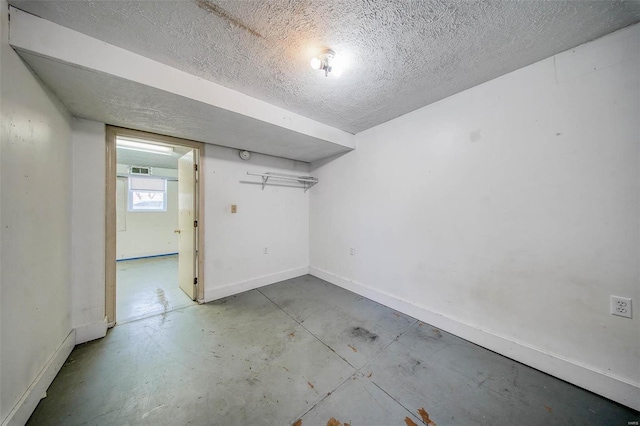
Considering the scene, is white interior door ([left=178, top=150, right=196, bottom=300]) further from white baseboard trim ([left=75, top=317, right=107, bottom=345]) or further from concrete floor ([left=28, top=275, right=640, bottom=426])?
white baseboard trim ([left=75, top=317, right=107, bottom=345])

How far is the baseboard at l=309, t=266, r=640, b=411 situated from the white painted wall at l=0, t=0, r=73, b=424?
9.73 feet

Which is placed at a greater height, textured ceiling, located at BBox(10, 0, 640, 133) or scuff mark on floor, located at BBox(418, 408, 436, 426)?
textured ceiling, located at BBox(10, 0, 640, 133)

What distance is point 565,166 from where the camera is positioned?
150cm

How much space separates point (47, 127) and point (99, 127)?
655 millimetres

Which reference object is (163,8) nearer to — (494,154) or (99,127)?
(99,127)

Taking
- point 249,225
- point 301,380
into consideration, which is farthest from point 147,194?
point 301,380

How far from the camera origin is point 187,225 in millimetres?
2980

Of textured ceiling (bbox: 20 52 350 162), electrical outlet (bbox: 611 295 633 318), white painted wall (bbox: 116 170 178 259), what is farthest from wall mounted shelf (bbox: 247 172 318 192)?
white painted wall (bbox: 116 170 178 259)

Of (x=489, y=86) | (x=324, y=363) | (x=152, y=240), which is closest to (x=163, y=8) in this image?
(x=489, y=86)

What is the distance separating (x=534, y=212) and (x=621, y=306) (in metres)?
0.72

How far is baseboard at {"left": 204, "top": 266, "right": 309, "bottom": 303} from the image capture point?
2823 millimetres

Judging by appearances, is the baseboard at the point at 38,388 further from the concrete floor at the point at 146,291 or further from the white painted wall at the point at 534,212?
the white painted wall at the point at 534,212

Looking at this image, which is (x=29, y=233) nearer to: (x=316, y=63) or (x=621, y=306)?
(x=316, y=63)

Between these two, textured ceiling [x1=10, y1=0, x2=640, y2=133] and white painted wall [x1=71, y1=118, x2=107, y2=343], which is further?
white painted wall [x1=71, y1=118, x2=107, y2=343]
